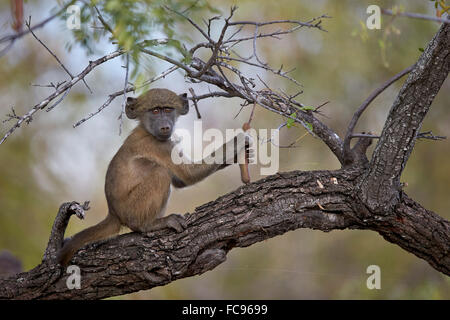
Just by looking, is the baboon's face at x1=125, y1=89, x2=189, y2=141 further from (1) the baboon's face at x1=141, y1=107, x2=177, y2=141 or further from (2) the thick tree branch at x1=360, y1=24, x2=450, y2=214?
(2) the thick tree branch at x1=360, y1=24, x2=450, y2=214

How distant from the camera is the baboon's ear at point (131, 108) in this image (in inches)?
253

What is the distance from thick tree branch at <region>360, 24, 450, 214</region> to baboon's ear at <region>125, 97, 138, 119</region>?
288 centimetres

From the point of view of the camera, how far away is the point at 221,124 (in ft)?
46.0

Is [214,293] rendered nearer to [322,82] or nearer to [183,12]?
[322,82]

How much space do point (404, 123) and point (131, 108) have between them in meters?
3.23

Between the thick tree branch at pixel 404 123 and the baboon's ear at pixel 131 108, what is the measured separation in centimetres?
288

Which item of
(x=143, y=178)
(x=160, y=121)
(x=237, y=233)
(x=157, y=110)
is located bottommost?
(x=237, y=233)

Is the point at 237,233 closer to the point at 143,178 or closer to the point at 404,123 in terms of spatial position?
the point at 143,178

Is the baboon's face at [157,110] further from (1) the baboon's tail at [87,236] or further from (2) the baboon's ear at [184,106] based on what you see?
(1) the baboon's tail at [87,236]

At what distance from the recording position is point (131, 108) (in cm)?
647

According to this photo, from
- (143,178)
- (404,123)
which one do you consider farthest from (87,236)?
(404,123)

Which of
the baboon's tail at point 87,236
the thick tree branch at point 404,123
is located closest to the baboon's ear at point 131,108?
the baboon's tail at point 87,236

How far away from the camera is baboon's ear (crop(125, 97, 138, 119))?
6439 millimetres

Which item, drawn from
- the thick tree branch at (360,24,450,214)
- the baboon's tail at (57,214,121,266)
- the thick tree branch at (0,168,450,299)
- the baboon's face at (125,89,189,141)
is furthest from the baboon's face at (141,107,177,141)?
the thick tree branch at (360,24,450,214)
